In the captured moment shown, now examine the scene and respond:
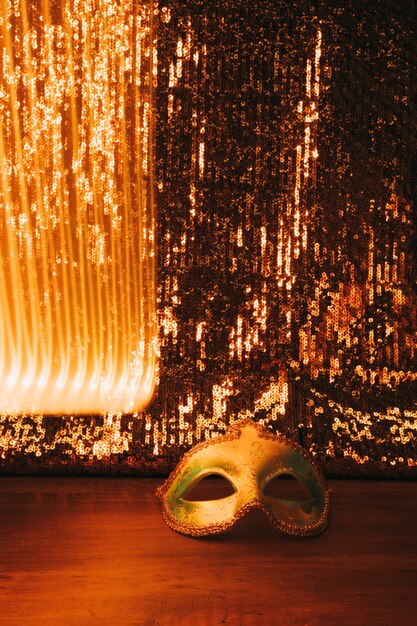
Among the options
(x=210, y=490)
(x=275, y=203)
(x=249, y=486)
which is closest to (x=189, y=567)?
(x=249, y=486)

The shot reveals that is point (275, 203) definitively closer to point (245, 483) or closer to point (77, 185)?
point (77, 185)

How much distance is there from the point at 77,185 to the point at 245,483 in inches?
34.5

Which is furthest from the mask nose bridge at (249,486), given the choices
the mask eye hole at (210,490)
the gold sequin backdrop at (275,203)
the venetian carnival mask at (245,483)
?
the gold sequin backdrop at (275,203)

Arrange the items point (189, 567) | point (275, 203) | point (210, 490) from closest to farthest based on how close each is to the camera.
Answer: point (189, 567) → point (210, 490) → point (275, 203)

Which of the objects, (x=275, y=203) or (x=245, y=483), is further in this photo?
(x=275, y=203)

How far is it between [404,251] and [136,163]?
70 cm

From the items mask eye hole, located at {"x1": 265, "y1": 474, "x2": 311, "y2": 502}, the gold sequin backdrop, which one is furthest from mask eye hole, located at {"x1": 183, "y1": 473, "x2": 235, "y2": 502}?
the gold sequin backdrop

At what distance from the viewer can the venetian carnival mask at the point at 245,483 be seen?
96 centimetres

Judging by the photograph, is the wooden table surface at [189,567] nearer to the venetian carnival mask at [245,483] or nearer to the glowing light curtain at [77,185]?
the venetian carnival mask at [245,483]

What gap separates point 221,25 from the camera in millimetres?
1492

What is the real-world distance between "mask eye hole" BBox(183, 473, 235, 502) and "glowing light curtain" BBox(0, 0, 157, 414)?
0.38 meters

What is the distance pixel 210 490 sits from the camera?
3.88ft

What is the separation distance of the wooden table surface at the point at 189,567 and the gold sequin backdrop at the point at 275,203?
42 cm

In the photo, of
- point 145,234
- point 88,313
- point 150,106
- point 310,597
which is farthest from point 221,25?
point 310,597
